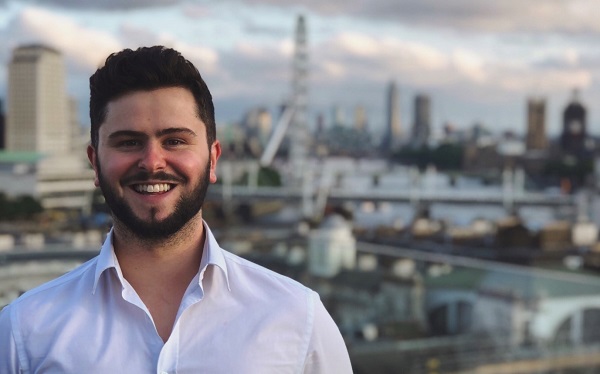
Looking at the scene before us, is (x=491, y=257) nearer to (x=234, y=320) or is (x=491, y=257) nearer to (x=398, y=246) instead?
(x=398, y=246)

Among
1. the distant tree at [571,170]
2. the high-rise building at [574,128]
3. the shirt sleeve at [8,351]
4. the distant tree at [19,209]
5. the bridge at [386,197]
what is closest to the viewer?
the shirt sleeve at [8,351]

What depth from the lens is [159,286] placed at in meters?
0.43

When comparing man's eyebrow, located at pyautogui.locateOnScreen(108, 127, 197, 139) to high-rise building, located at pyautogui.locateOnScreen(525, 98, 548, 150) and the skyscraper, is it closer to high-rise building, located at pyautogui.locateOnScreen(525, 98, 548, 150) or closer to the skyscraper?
the skyscraper

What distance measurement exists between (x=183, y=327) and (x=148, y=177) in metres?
0.06

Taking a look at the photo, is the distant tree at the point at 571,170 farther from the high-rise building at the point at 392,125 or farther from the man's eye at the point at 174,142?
the man's eye at the point at 174,142

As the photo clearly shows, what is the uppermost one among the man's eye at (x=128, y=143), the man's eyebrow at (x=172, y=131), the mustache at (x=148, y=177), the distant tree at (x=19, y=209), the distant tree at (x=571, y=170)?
the man's eyebrow at (x=172, y=131)

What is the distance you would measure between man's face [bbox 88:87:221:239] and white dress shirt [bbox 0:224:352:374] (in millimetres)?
18

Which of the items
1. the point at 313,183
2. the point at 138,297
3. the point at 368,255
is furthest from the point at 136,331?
the point at 313,183

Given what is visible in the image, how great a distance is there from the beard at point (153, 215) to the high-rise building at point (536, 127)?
27.0 m

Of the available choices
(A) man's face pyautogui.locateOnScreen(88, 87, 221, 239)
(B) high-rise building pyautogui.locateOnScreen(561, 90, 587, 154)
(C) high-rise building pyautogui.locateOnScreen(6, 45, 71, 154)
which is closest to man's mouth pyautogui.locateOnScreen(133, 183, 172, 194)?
(A) man's face pyautogui.locateOnScreen(88, 87, 221, 239)

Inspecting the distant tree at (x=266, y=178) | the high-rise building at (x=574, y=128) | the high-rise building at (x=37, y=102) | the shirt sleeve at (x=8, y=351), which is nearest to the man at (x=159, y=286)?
the shirt sleeve at (x=8, y=351)

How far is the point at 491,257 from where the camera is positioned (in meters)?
13.8

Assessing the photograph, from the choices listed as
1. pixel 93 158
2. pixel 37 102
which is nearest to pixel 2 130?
pixel 37 102

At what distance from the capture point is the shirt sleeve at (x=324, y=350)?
0.43 m
